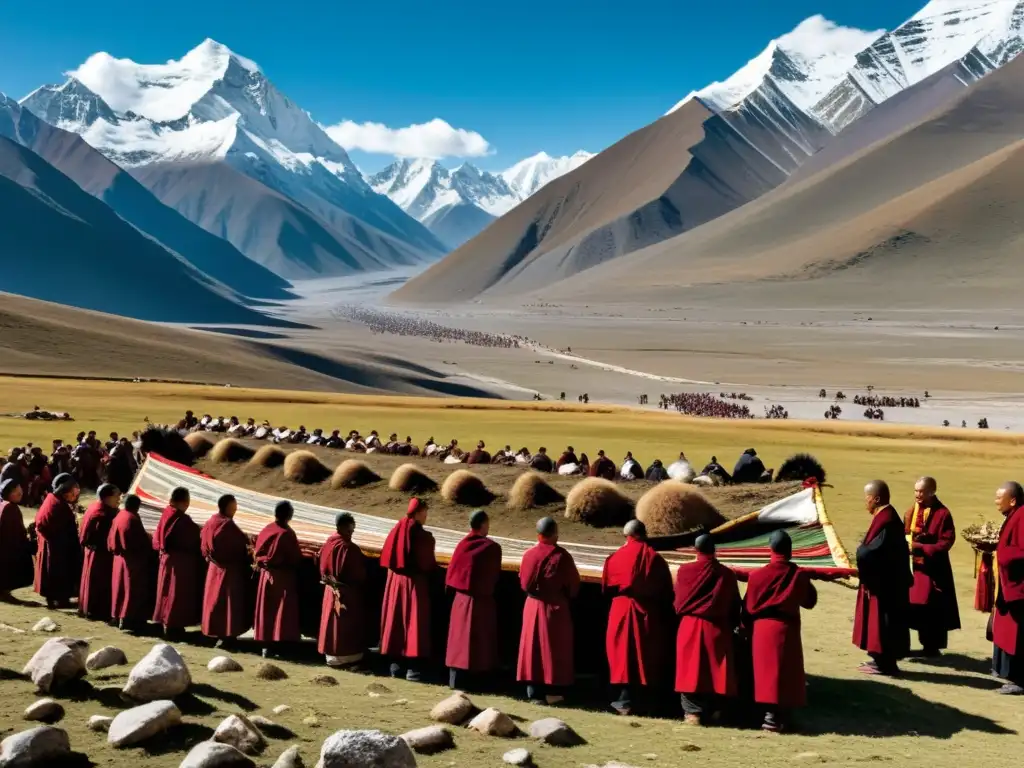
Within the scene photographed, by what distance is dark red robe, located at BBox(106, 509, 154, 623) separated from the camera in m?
13.1

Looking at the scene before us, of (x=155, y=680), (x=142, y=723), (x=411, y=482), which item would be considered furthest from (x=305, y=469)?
(x=142, y=723)

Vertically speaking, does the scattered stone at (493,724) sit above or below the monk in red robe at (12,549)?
below

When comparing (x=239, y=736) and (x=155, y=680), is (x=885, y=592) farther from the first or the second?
(x=155, y=680)

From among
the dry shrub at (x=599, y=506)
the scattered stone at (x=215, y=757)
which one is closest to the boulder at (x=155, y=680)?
the scattered stone at (x=215, y=757)

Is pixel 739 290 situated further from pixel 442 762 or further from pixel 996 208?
pixel 442 762

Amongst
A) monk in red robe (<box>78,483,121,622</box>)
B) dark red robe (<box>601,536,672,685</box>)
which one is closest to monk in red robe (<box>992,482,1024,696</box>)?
dark red robe (<box>601,536,672,685</box>)

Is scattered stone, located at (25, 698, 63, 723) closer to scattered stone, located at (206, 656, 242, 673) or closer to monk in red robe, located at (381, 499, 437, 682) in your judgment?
scattered stone, located at (206, 656, 242, 673)

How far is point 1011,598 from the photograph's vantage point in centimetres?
1158

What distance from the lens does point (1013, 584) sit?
11.6 meters

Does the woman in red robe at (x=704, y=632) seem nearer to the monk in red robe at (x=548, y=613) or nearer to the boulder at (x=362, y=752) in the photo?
the monk in red robe at (x=548, y=613)

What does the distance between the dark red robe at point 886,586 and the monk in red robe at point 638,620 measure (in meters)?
3.11

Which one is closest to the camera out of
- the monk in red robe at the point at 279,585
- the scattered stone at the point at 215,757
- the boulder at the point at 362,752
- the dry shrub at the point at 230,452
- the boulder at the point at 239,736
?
the boulder at the point at 362,752

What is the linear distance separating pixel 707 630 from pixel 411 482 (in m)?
8.08

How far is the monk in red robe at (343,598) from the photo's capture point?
1176 centimetres
